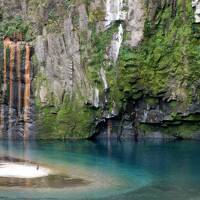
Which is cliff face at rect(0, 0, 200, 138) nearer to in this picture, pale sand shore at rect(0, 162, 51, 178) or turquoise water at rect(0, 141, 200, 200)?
turquoise water at rect(0, 141, 200, 200)

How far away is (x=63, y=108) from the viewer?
4325 cm

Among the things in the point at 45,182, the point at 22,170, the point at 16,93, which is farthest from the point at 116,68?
the point at 45,182

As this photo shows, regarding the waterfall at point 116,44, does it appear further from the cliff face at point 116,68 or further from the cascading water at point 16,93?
the cascading water at point 16,93

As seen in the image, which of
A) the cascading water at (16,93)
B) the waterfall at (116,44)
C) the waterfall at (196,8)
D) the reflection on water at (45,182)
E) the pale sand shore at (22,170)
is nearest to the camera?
the reflection on water at (45,182)

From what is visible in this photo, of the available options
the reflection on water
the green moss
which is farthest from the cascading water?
the reflection on water

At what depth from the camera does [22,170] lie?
29.8 metres

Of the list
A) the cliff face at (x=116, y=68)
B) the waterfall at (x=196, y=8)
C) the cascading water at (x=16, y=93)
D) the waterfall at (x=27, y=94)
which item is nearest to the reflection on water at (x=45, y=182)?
the cliff face at (x=116, y=68)

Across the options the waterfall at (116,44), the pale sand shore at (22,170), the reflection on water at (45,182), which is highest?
the waterfall at (116,44)

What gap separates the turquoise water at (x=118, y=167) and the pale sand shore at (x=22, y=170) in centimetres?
106

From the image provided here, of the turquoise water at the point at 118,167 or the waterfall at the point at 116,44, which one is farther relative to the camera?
the waterfall at the point at 116,44

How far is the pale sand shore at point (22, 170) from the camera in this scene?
2856cm

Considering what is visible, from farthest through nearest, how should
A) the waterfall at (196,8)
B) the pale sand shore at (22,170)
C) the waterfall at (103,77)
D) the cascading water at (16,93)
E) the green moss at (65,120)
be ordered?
1. the cascading water at (16,93)
2. the green moss at (65,120)
3. the waterfall at (103,77)
4. the waterfall at (196,8)
5. the pale sand shore at (22,170)

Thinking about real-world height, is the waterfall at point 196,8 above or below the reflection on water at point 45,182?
above

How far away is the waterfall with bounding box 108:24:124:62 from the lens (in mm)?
42031
